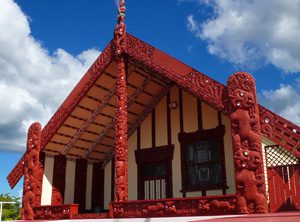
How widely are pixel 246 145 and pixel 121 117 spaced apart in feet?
12.6

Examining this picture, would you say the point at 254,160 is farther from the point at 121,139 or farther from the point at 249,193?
the point at 121,139

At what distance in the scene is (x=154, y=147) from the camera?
13.0 m

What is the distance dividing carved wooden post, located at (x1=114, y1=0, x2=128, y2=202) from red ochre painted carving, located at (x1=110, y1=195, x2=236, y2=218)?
1.25 ft

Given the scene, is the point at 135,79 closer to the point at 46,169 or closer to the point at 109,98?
the point at 109,98

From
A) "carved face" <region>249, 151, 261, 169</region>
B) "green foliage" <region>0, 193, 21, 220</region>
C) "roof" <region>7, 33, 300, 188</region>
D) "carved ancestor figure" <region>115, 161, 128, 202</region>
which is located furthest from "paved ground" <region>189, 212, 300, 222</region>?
"green foliage" <region>0, 193, 21, 220</region>

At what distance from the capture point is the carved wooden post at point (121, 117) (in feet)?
31.8

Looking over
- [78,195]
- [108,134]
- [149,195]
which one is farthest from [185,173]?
[78,195]

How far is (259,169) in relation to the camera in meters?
7.53

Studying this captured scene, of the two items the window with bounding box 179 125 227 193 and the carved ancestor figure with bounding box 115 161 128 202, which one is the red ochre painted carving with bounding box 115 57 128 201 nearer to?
the carved ancestor figure with bounding box 115 161 128 202

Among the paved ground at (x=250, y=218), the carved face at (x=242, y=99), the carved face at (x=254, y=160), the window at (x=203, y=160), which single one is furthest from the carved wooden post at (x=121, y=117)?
the carved face at (x=254, y=160)

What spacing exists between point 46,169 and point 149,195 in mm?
3688

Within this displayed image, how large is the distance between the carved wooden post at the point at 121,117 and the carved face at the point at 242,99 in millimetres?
3417

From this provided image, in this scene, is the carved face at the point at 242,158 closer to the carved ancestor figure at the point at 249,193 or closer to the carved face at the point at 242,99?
the carved ancestor figure at the point at 249,193

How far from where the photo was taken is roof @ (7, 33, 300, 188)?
30.0ft
